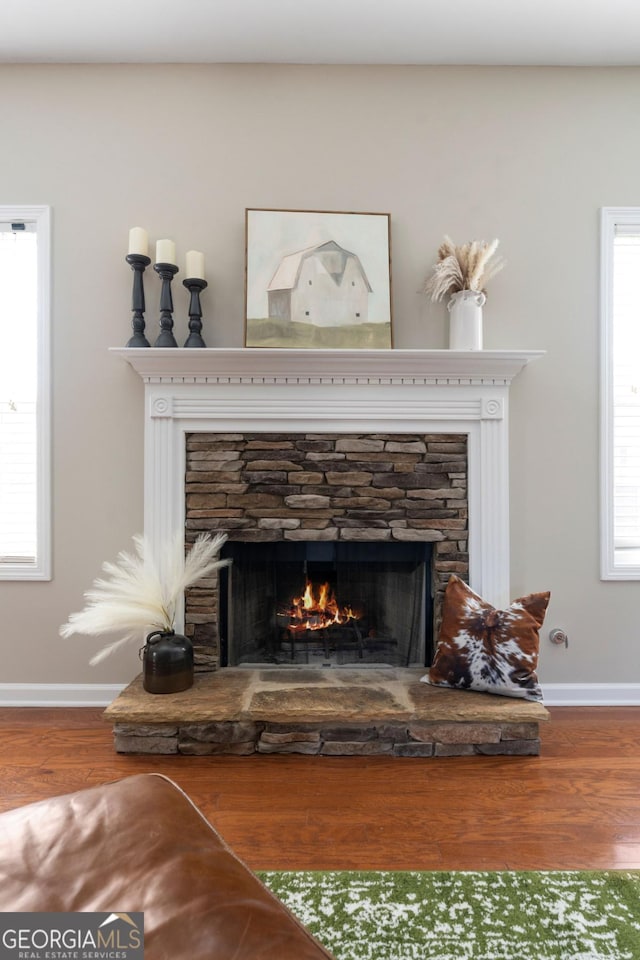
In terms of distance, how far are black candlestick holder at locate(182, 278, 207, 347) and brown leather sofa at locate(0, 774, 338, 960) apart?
5.71 ft

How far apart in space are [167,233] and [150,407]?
777 mm

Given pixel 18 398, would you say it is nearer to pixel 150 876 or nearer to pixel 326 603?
pixel 326 603

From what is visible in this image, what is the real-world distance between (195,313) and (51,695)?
178cm

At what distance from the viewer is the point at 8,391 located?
7.88 ft

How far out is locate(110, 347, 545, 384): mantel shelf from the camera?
2145 millimetres

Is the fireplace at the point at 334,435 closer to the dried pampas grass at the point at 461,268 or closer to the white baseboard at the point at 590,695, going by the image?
the dried pampas grass at the point at 461,268

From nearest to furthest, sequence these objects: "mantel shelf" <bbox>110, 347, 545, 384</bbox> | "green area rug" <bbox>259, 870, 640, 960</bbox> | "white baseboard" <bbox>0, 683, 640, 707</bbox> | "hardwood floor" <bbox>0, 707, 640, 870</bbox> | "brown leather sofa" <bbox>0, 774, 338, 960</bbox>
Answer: "brown leather sofa" <bbox>0, 774, 338, 960</bbox>, "green area rug" <bbox>259, 870, 640, 960</bbox>, "hardwood floor" <bbox>0, 707, 640, 870</bbox>, "mantel shelf" <bbox>110, 347, 545, 384</bbox>, "white baseboard" <bbox>0, 683, 640, 707</bbox>

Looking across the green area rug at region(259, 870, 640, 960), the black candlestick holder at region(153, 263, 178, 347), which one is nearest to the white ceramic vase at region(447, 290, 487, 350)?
the black candlestick holder at region(153, 263, 178, 347)

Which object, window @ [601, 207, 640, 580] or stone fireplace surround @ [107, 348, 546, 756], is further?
window @ [601, 207, 640, 580]

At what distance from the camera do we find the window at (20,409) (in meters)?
2.37

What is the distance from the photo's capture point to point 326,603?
2.44m

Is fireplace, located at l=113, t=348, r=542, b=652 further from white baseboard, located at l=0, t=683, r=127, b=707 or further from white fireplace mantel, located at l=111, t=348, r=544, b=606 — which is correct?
white baseboard, located at l=0, t=683, r=127, b=707

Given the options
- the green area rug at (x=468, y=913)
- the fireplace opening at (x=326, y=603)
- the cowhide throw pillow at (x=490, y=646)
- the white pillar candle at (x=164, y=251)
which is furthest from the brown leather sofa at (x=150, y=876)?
the white pillar candle at (x=164, y=251)

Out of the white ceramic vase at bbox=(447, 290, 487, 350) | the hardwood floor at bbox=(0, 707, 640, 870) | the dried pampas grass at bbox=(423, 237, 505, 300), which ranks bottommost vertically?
the hardwood floor at bbox=(0, 707, 640, 870)
